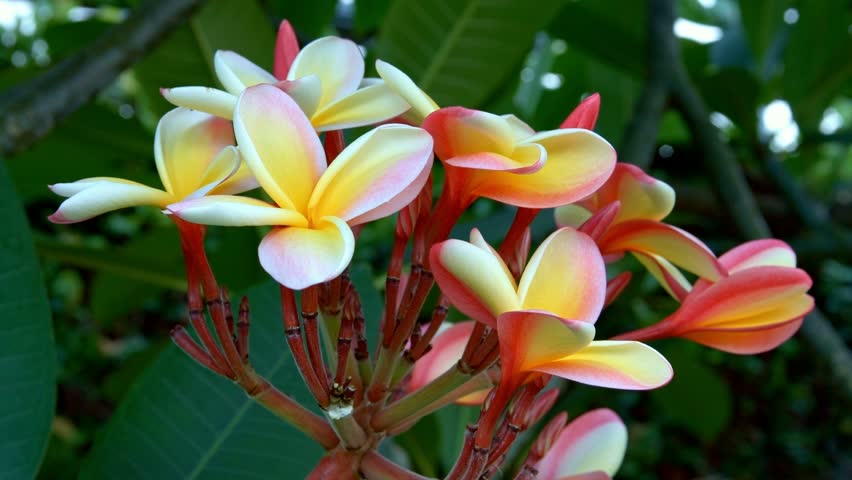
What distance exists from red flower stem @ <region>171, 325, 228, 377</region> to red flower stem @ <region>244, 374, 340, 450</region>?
16 mm

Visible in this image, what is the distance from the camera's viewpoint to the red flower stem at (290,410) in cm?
40

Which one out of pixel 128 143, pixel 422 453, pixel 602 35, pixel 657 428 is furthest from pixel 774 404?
pixel 128 143

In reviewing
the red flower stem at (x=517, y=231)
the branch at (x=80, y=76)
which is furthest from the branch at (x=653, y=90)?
the red flower stem at (x=517, y=231)

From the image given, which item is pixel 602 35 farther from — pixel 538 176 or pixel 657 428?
pixel 657 428

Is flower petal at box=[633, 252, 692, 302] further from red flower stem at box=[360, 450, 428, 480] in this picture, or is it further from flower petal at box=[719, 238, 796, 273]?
red flower stem at box=[360, 450, 428, 480]

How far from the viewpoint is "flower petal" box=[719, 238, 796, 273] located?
0.49 metres

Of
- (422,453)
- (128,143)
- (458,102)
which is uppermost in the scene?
(458,102)

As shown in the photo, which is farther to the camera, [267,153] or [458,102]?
[458,102]

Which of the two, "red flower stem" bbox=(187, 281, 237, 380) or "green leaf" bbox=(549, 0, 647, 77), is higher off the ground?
"red flower stem" bbox=(187, 281, 237, 380)

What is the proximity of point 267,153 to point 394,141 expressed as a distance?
0.05 m

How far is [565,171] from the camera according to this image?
0.39 meters

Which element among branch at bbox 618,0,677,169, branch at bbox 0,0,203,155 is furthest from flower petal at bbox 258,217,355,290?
branch at bbox 618,0,677,169

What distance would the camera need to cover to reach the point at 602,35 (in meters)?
1.24

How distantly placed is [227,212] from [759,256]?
0.31m
